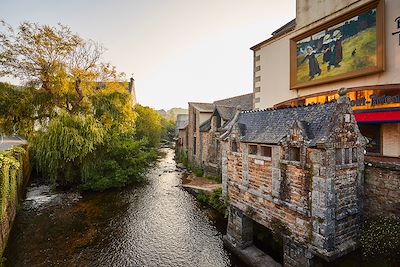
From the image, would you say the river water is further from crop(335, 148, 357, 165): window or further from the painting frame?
the painting frame

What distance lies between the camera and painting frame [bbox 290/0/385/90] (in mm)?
9312

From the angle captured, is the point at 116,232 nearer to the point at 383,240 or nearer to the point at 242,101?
the point at 383,240

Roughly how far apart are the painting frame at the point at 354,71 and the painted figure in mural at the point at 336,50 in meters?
0.54

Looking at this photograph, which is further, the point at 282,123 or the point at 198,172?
the point at 198,172

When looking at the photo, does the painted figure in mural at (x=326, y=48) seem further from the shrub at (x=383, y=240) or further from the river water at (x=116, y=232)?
the river water at (x=116, y=232)

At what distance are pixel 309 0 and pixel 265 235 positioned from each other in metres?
12.8

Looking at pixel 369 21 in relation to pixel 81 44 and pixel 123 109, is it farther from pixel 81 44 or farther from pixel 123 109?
pixel 81 44

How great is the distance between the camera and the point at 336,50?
1093 cm

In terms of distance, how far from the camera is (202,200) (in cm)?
1664

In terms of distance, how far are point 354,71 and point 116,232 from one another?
1446cm

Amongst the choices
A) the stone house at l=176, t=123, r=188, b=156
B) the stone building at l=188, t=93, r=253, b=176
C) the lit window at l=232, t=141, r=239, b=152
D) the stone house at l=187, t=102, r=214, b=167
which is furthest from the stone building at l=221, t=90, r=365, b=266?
the stone house at l=176, t=123, r=188, b=156

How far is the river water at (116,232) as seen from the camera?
10.0 metres

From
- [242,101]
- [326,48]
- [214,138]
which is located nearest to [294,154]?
[326,48]

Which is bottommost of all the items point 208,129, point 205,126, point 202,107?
point 208,129
